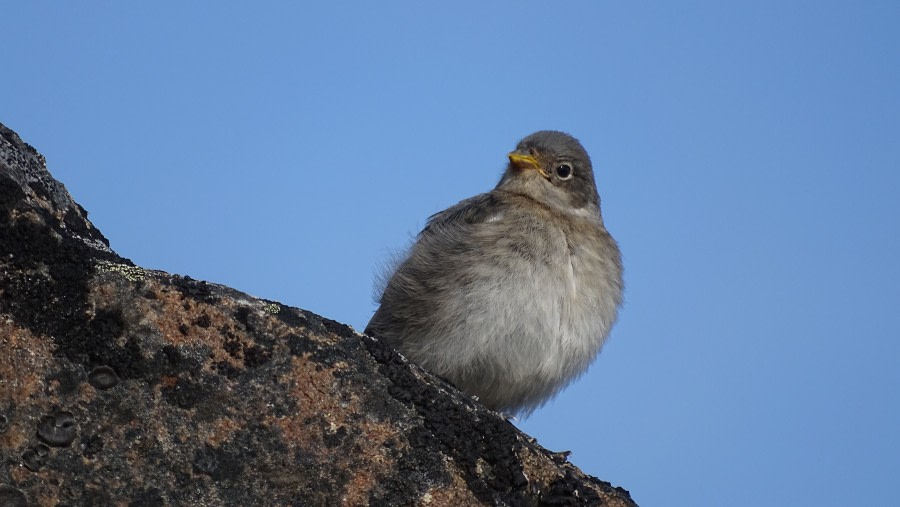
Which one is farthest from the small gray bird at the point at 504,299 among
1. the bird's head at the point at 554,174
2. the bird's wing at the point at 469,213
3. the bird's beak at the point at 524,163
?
the bird's beak at the point at 524,163

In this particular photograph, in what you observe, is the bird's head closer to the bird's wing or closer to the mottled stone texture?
the bird's wing

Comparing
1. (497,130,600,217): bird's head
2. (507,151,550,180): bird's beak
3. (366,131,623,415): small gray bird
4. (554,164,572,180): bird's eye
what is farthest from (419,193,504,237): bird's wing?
(554,164,572,180): bird's eye

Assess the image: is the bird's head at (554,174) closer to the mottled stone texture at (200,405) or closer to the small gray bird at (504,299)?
the small gray bird at (504,299)

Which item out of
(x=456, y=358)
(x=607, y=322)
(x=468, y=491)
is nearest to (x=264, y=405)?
(x=468, y=491)

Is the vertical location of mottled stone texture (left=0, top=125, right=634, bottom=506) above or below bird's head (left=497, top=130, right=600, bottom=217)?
below

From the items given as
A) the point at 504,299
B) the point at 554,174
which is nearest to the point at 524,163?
the point at 554,174

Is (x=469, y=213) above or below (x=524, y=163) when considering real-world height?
below

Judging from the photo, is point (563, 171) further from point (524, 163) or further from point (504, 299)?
point (504, 299)
